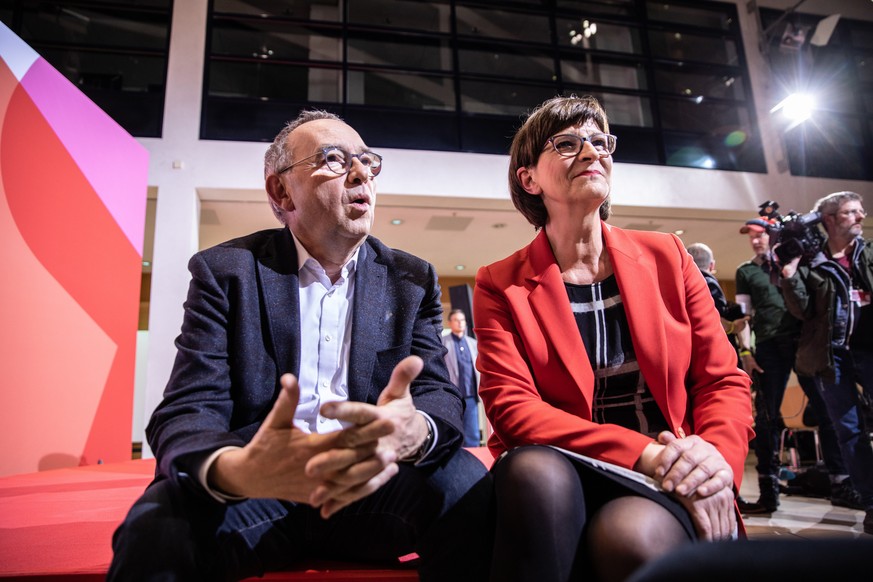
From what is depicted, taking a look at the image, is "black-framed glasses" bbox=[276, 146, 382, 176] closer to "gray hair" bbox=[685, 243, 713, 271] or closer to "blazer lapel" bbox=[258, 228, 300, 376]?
"blazer lapel" bbox=[258, 228, 300, 376]

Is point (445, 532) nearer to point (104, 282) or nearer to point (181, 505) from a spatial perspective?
point (181, 505)

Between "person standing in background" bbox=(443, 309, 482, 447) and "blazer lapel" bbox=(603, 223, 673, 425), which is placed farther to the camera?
"person standing in background" bbox=(443, 309, 482, 447)

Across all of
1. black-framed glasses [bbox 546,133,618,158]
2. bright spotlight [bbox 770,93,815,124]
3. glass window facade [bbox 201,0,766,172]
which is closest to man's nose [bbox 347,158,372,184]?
black-framed glasses [bbox 546,133,618,158]

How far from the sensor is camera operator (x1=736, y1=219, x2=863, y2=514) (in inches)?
135

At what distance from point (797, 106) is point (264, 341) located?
895cm

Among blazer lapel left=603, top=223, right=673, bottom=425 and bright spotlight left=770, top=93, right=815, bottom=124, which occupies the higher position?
bright spotlight left=770, top=93, right=815, bottom=124

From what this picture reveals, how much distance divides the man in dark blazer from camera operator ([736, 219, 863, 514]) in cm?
288

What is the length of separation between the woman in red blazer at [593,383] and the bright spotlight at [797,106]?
312 inches

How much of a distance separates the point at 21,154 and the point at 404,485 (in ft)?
11.9

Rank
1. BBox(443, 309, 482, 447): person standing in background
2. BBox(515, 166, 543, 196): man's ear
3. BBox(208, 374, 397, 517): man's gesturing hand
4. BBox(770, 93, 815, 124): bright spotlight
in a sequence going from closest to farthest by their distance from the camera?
BBox(208, 374, 397, 517): man's gesturing hand < BBox(515, 166, 543, 196): man's ear < BBox(443, 309, 482, 447): person standing in background < BBox(770, 93, 815, 124): bright spotlight

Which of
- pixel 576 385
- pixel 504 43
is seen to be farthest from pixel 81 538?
pixel 504 43

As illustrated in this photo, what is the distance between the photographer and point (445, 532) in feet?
3.43

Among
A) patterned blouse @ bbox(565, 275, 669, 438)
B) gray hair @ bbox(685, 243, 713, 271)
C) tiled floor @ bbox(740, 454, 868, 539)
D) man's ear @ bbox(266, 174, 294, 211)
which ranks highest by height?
gray hair @ bbox(685, 243, 713, 271)

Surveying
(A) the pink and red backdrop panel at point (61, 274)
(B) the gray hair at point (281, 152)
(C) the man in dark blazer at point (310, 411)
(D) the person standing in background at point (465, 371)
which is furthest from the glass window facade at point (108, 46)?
(C) the man in dark blazer at point (310, 411)
